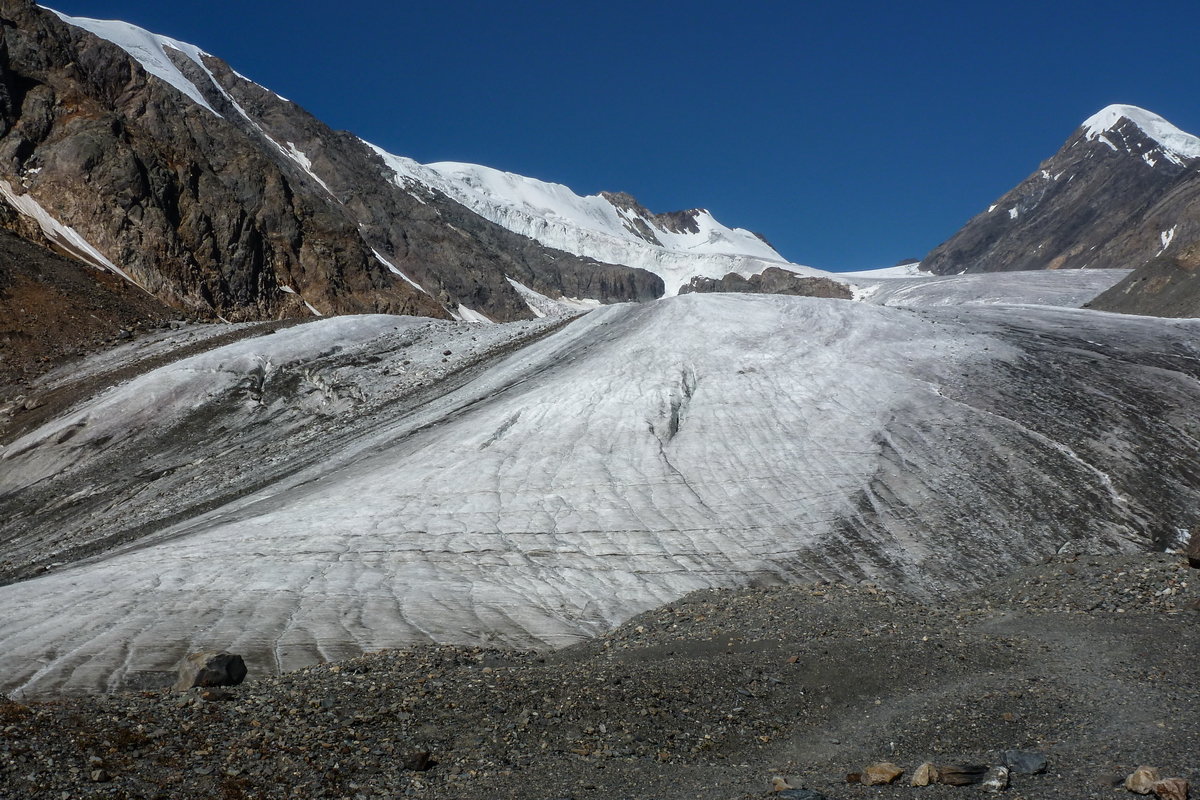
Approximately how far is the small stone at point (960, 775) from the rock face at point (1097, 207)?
10675 centimetres

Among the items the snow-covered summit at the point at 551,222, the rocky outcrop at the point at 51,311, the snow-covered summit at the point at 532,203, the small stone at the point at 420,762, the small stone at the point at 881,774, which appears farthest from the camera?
the snow-covered summit at the point at 551,222

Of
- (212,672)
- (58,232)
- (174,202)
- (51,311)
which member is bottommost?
(212,672)

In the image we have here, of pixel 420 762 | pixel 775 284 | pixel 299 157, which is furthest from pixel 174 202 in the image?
pixel 775 284

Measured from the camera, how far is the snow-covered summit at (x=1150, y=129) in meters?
153

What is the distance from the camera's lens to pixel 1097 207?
141 m

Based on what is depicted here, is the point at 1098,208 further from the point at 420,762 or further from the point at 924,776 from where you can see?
the point at 420,762

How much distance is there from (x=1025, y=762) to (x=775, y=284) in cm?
11893

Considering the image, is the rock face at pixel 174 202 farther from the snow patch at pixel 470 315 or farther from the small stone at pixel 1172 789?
the small stone at pixel 1172 789

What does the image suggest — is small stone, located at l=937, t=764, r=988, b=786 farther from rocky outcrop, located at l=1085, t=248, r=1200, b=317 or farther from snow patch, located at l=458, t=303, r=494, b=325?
snow patch, located at l=458, t=303, r=494, b=325

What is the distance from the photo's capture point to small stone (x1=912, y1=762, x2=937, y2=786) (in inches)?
225

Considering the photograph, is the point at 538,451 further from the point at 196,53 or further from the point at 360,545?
the point at 196,53

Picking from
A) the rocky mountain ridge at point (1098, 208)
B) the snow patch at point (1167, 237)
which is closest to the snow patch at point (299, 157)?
the rocky mountain ridge at point (1098, 208)

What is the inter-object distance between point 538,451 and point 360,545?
438 cm

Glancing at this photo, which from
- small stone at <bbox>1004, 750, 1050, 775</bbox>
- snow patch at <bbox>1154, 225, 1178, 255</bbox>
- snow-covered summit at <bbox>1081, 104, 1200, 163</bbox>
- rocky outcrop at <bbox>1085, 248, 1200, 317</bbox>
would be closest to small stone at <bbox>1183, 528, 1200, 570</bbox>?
small stone at <bbox>1004, 750, 1050, 775</bbox>
